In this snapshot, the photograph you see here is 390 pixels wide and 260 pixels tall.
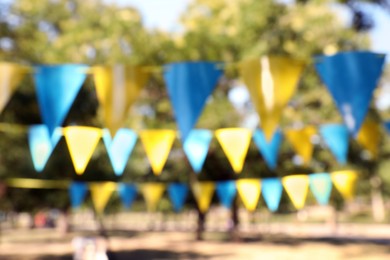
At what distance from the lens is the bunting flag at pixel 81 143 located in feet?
20.6

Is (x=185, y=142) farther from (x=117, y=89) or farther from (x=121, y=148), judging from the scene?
(x=117, y=89)

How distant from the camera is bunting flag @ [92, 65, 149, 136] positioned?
5.42 meters

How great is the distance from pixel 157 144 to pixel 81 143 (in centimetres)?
187

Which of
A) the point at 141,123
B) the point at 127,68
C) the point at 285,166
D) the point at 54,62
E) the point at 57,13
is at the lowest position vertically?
the point at 127,68

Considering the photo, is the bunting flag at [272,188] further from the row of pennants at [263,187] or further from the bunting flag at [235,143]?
the bunting flag at [235,143]

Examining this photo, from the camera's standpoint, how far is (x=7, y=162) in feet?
43.3

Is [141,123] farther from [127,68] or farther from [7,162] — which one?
[127,68]

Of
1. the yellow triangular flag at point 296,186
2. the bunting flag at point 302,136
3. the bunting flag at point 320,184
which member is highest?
the bunting flag at point 320,184

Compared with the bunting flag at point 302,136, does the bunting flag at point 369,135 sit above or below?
below

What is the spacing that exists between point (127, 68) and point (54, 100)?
0.87 meters

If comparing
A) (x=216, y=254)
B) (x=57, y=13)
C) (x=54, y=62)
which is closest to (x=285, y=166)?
(x=216, y=254)

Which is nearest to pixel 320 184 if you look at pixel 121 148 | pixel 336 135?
pixel 336 135

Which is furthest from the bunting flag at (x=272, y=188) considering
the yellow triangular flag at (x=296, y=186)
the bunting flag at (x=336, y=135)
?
the bunting flag at (x=336, y=135)

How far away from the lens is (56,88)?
5344 mm
